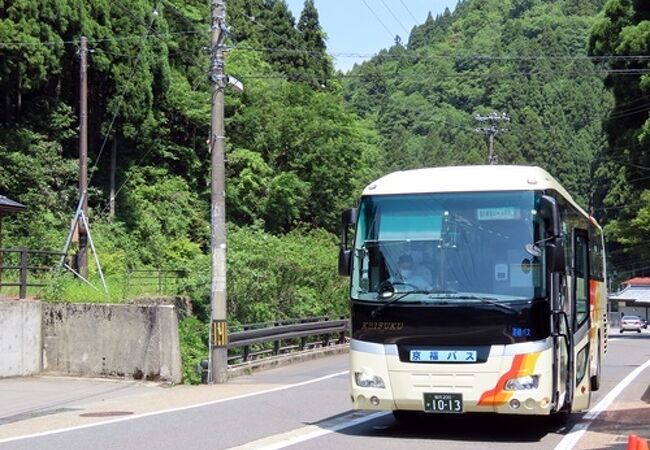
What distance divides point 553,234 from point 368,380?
288 cm

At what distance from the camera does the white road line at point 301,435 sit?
10751mm

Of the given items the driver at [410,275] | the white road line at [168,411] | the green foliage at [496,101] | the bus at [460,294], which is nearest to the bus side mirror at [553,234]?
the bus at [460,294]

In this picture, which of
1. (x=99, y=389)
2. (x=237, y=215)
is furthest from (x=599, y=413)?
(x=237, y=215)

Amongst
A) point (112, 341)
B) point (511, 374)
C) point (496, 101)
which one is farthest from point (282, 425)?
point (496, 101)

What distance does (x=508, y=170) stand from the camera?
39.3ft

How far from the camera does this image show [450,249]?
1141cm

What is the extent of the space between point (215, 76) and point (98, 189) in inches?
938

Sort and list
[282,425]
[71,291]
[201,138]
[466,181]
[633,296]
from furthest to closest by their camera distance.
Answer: [633,296], [201,138], [71,291], [282,425], [466,181]

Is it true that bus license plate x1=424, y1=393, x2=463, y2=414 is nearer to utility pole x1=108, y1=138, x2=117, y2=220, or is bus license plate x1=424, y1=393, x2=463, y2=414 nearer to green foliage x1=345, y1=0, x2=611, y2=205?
utility pole x1=108, y1=138, x2=117, y2=220

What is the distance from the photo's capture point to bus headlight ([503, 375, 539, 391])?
35.7 feet

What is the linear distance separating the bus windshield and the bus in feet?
0.04

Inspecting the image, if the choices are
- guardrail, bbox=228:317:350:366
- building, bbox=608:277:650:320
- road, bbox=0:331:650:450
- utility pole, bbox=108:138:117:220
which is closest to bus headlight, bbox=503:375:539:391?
road, bbox=0:331:650:450

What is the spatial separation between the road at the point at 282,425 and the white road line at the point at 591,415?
1 cm

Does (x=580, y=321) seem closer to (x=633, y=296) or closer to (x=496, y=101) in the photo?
(x=633, y=296)
